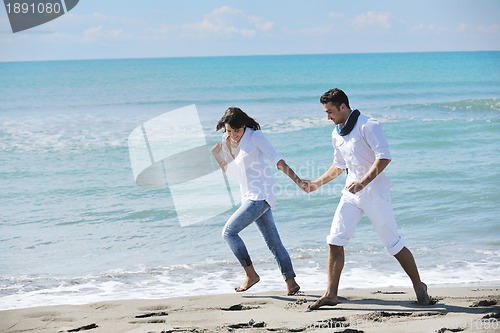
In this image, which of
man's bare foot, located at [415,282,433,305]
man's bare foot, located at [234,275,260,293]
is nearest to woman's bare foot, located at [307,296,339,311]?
man's bare foot, located at [415,282,433,305]

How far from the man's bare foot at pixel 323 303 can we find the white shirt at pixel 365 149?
905 millimetres

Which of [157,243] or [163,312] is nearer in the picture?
[163,312]

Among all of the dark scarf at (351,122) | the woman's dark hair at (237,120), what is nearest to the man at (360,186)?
the dark scarf at (351,122)

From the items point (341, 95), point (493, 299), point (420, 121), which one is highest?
point (341, 95)

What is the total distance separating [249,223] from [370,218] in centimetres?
118

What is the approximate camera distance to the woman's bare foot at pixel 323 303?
621cm

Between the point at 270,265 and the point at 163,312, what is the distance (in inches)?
101

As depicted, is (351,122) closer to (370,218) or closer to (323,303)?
(370,218)

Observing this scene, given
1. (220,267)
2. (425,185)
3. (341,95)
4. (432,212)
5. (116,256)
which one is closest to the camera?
(341,95)

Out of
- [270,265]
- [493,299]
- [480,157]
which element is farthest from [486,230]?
[480,157]

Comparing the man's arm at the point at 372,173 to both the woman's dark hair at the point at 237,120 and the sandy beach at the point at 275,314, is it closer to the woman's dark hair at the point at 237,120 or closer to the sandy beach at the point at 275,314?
the sandy beach at the point at 275,314

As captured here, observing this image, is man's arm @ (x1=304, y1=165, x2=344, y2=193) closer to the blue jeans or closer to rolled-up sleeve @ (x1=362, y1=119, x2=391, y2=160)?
the blue jeans

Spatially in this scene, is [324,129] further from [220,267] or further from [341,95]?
[341,95]

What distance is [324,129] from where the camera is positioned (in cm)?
2295
